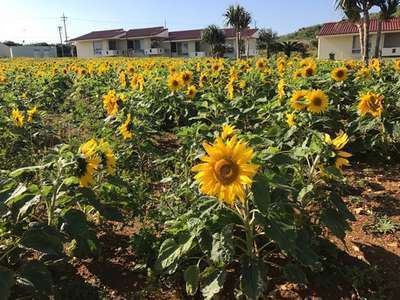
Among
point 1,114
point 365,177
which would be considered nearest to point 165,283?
point 365,177

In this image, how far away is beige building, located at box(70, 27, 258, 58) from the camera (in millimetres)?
51106

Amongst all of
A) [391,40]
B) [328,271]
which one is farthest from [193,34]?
[328,271]

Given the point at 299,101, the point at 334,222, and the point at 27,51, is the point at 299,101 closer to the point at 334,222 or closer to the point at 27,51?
the point at 334,222

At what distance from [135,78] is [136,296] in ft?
16.3

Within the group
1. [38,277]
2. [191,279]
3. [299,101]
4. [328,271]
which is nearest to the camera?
[38,277]

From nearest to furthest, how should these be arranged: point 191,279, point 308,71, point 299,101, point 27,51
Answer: point 191,279
point 299,101
point 308,71
point 27,51

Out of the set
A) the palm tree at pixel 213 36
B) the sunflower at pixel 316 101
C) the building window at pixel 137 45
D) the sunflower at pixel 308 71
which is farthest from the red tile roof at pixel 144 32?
the sunflower at pixel 316 101

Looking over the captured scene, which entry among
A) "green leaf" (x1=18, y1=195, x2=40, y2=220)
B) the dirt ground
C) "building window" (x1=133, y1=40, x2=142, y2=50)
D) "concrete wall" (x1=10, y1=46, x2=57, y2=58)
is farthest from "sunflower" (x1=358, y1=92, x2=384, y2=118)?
"concrete wall" (x1=10, y1=46, x2=57, y2=58)

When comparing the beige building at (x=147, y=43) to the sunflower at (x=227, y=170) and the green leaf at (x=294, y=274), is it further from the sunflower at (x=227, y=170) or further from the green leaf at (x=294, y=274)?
the sunflower at (x=227, y=170)

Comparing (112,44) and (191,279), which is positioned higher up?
(112,44)

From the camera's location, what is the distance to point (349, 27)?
37.4 m

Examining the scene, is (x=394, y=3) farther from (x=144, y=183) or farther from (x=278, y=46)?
(x=144, y=183)

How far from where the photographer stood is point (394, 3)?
81.6ft

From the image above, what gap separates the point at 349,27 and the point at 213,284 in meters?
38.5
